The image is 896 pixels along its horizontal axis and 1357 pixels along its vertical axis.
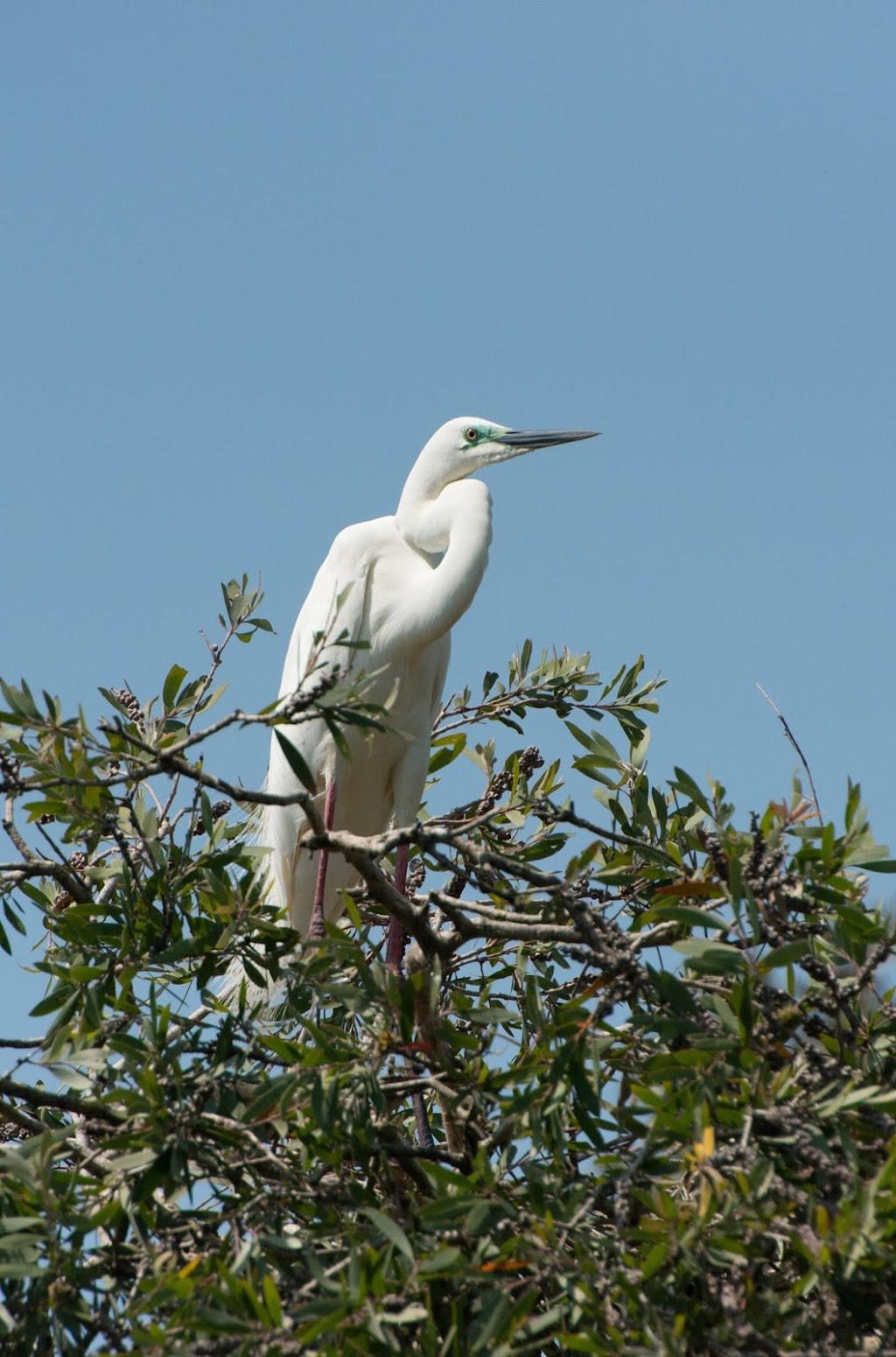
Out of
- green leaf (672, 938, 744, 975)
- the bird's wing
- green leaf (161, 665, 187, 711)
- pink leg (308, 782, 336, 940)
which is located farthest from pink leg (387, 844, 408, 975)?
green leaf (672, 938, 744, 975)

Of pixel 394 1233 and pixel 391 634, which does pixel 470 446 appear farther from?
pixel 394 1233

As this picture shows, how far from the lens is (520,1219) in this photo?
1847 mm

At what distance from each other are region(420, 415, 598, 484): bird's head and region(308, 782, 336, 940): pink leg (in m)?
1.15

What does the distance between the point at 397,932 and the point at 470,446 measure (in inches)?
64.8

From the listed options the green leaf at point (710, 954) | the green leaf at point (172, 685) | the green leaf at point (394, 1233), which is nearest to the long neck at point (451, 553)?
the green leaf at point (172, 685)

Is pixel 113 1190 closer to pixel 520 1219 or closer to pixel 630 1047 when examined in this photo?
pixel 520 1219

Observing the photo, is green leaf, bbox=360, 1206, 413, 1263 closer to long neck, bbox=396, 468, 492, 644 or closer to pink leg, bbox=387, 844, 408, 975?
pink leg, bbox=387, 844, 408, 975

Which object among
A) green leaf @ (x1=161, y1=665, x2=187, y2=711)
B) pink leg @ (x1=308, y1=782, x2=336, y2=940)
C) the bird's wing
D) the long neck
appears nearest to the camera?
green leaf @ (x1=161, y1=665, x2=187, y2=711)

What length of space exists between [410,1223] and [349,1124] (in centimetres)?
17

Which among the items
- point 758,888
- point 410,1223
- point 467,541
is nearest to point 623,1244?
point 410,1223

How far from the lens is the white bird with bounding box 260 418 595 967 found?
13.7ft

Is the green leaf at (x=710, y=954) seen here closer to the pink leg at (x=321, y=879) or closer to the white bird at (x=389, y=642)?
the pink leg at (x=321, y=879)

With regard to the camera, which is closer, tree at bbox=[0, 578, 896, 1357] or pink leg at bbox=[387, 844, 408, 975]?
tree at bbox=[0, 578, 896, 1357]

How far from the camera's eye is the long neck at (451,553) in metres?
4.13
